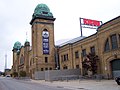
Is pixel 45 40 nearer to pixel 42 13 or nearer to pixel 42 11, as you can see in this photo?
pixel 42 13

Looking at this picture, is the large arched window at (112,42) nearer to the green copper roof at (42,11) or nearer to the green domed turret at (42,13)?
the green domed turret at (42,13)

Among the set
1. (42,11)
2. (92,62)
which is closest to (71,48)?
(92,62)

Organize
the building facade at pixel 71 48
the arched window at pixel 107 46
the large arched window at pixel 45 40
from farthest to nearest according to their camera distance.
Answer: the large arched window at pixel 45 40 → the arched window at pixel 107 46 → the building facade at pixel 71 48

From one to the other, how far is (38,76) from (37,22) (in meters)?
16.7

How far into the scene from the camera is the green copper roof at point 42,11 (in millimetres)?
65075

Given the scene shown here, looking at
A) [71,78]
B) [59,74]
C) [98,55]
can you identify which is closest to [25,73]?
[59,74]

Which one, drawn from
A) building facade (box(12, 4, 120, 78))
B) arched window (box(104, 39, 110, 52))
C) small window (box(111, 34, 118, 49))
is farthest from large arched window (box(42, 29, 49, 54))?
small window (box(111, 34, 118, 49))

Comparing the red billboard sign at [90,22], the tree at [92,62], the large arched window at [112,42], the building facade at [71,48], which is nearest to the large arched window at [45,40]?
the building facade at [71,48]

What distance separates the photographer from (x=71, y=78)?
45344 mm

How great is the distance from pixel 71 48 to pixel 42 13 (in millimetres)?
17101

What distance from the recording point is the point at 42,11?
66062 mm

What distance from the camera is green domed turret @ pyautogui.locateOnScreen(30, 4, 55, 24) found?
6462cm

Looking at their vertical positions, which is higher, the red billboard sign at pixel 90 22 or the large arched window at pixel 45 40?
the red billboard sign at pixel 90 22

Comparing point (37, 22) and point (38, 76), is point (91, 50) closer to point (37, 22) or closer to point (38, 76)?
point (38, 76)
